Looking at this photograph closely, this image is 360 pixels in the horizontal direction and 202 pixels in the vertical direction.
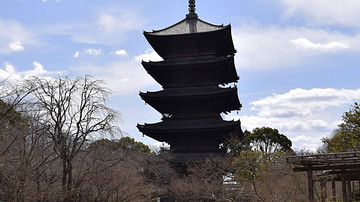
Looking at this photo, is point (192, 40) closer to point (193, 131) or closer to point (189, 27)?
point (189, 27)

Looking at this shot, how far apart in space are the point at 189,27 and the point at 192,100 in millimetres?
5343

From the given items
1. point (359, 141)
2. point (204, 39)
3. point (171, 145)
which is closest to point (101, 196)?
point (171, 145)

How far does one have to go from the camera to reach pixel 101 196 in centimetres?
1588

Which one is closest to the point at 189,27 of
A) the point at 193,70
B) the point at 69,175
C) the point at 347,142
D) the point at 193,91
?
the point at 193,70

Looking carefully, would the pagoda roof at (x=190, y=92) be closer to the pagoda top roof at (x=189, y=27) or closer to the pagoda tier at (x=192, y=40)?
the pagoda tier at (x=192, y=40)

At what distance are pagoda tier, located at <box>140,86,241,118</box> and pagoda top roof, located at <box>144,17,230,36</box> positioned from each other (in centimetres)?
372

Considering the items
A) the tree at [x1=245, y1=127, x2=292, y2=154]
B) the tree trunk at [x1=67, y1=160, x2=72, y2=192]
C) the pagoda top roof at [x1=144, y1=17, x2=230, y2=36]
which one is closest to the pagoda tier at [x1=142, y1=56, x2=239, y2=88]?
the pagoda top roof at [x1=144, y1=17, x2=230, y2=36]

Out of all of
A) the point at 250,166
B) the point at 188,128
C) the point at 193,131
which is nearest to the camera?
the point at 188,128

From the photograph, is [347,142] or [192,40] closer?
[347,142]

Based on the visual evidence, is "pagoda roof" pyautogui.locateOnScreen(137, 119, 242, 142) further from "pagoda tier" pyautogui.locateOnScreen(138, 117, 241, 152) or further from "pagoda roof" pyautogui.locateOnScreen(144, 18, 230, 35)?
"pagoda roof" pyautogui.locateOnScreen(144, 18, 230, 35)

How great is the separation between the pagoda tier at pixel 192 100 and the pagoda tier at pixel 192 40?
2.57 meters

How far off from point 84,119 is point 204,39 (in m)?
11.9

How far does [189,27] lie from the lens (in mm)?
26281

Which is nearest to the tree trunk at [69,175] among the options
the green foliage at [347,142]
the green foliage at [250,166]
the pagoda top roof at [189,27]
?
the green foliage at [250,166]
